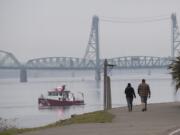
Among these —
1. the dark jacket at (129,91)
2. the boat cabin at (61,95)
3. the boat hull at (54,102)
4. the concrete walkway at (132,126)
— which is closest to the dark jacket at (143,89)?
the dark jacket at (129,91)

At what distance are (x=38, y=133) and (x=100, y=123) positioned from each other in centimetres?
298

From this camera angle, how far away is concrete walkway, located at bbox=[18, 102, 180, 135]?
48.9 feet

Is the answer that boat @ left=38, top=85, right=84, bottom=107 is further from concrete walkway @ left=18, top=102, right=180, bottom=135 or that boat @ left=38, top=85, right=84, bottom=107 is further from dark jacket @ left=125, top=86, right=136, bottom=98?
concrete walkway @ left=18, top=102, right=180, bottom=135

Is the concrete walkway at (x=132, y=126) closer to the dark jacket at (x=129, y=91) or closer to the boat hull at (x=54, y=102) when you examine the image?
the dark jacket at (x=129, y=91)

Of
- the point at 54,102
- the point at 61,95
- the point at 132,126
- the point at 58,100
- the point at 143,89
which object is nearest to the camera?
the point at 132,126

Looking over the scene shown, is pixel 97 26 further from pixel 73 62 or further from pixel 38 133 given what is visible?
pixel 38 133

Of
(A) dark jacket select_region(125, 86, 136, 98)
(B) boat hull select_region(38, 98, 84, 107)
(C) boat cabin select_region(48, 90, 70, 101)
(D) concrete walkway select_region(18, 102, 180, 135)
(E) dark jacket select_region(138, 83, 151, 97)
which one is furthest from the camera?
(C) boat cabin select_region(48, 90, 70, 101)

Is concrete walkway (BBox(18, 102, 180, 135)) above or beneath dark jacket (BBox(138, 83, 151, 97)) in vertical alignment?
beneath

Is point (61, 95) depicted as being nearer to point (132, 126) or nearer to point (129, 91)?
point (129, 91)

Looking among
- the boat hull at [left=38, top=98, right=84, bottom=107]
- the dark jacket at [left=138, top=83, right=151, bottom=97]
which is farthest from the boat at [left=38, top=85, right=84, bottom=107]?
the dark jacket at [left=138, top=83, right=151, bottom=97]

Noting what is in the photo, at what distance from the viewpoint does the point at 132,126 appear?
658 inches

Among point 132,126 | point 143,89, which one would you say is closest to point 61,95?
point 143,89

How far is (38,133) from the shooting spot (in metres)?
15.3

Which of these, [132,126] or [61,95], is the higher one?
[132,126]
